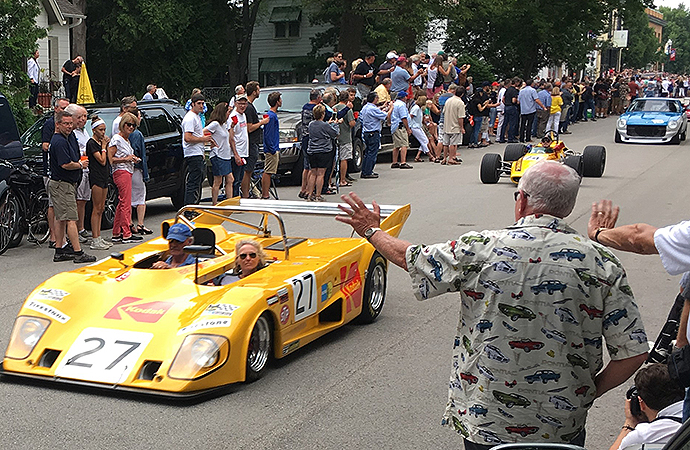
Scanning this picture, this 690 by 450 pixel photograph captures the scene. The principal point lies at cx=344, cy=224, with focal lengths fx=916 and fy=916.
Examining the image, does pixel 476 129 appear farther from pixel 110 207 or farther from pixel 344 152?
pixel 110 207

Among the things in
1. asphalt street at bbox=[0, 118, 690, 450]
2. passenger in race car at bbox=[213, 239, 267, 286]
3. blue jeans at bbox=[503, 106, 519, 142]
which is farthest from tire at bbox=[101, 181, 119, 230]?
blue jeans at bbox=[503, 106, 519, 142]

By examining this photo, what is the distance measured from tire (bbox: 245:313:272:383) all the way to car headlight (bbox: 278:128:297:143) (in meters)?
11.9

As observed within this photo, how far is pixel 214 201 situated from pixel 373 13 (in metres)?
23.6

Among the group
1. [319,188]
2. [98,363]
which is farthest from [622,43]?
[98,363]

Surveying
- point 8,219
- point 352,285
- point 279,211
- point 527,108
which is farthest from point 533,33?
point 352,285

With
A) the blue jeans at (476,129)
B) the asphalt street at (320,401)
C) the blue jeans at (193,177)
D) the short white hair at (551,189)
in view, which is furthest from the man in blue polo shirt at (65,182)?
the blue jeans at (476,129)

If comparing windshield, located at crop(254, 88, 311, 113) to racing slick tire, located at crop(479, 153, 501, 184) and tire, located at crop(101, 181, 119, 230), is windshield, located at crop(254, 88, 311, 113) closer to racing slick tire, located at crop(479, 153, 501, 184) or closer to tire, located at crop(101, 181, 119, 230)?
racing slick tire, located at crop(479, 153, 501, 184)

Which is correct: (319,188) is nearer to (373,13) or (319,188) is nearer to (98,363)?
(98,363)

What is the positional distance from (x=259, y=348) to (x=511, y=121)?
76.7 feet

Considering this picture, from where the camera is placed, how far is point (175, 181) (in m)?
15.5

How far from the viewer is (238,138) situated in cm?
1549

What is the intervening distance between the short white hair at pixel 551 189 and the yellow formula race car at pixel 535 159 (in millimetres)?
14333

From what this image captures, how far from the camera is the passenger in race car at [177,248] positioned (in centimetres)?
804

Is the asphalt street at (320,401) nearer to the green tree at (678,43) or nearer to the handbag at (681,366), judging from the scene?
the handbag at (681,366)
